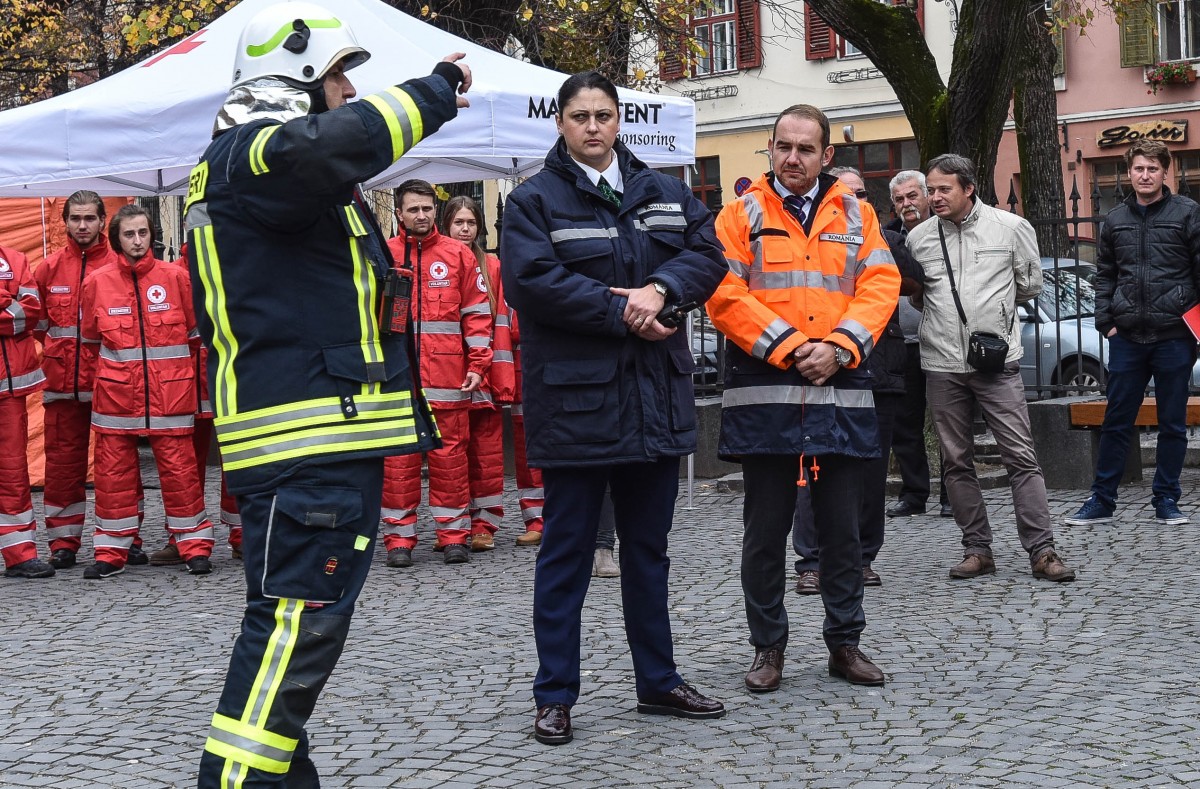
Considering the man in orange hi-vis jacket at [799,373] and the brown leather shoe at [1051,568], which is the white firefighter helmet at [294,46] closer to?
the man in orange hi-vis jacket at [799,373]

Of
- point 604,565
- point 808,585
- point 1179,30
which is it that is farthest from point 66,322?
point 1179,30

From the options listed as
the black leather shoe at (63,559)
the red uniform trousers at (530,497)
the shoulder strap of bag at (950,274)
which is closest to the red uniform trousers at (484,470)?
the red uniform trousers at (530,497)

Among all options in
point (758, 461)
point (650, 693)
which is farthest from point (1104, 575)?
point (650, 693)

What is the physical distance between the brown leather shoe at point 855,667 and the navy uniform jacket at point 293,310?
90.0 inches

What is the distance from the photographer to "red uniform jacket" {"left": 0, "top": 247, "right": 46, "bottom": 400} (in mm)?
8484

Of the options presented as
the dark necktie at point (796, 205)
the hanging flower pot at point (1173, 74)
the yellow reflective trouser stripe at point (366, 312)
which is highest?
the hanging flower pot at point (1173, 74)

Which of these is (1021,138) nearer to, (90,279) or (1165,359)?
(1165,359)

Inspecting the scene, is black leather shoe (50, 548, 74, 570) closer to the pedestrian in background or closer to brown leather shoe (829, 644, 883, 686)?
the pedestrian in background

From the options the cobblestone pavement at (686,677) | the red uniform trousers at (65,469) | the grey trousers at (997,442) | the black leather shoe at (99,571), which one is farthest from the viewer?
the red uniform trousers at (65,469)

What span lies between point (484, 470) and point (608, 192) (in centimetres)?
431

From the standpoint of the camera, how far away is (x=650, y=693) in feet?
17.0

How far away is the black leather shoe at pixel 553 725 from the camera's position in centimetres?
486

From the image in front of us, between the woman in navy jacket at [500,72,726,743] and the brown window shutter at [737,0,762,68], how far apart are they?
92.9ft

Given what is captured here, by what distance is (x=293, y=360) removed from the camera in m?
3.74
